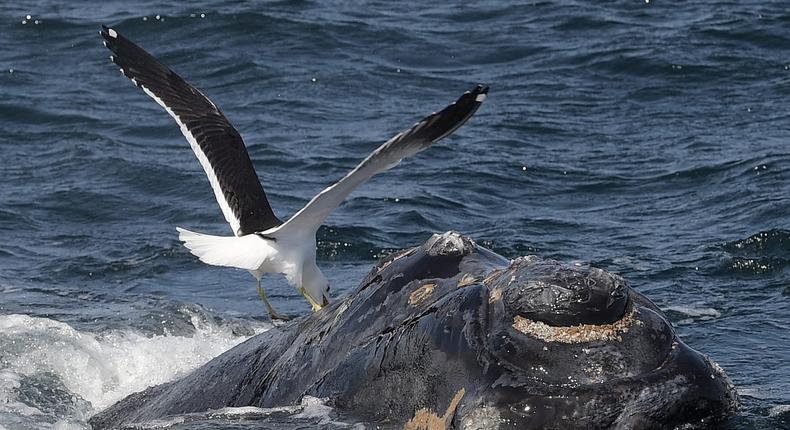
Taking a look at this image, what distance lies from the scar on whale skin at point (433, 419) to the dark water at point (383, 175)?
0.78 feet

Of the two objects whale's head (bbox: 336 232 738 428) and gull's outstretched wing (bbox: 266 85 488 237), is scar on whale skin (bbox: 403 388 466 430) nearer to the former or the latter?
whale's head (bbox: 336 232 738 428)

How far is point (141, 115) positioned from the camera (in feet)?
52.7

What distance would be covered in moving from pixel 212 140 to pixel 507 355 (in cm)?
614

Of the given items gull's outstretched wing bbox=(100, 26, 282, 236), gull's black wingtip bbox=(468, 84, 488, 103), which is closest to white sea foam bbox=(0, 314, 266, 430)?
gull's outstretched wing bbox=(100, 26, 282, 236)

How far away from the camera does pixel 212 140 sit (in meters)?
A: 9.76

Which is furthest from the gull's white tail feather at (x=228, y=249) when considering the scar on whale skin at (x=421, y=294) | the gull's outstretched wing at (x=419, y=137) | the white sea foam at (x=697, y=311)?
the scar on whale skin at (x=421, y=294)

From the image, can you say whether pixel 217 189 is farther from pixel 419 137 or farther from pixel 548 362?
pixel 548 362

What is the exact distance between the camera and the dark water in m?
7.93

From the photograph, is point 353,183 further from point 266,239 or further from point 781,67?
point 781,67

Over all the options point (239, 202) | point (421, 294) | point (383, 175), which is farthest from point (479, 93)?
point (383, 175)

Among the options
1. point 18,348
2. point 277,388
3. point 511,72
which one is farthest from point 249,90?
point 277,388

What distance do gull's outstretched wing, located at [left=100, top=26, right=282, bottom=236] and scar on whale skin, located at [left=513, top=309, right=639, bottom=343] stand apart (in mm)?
5445

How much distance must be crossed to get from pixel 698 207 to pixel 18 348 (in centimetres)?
545

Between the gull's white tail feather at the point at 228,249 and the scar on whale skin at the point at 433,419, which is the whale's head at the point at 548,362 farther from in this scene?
the gull's white tail feather at the point at 228,249
